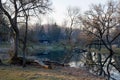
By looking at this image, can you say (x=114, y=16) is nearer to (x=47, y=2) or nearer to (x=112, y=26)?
(x=112, y=26)

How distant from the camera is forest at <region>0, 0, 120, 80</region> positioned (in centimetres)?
1764

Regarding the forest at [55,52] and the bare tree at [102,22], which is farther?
the bare tree at [102,22]

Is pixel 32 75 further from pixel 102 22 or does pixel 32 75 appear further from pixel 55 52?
pixel 55 52

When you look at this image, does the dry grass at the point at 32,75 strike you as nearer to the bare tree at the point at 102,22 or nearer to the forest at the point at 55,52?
the forest at the point at 55,52

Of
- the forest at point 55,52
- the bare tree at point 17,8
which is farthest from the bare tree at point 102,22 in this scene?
the bare tree at point 17,8

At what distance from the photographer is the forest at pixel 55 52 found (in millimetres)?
17641

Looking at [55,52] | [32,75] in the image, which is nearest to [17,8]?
[32,75]

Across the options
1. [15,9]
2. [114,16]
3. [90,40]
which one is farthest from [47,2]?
[90,40]

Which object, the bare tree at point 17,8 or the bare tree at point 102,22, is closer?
the bare tree at point 17,8

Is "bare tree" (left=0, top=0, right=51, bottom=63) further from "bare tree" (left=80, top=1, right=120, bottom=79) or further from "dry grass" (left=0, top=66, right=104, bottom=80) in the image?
"bare tree" (left=80, top=1, right=120, bottom=79)

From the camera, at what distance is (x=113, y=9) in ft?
145

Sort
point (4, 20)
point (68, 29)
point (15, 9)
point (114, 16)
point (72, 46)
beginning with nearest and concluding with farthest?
point (15, 9) → point (4, 20) → point (114, 16) → point (72, 46) → point (68, 29)

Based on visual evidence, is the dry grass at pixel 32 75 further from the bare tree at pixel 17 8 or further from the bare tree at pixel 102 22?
the bare tree at pixel 102 22

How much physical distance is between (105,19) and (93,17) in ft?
7.73
